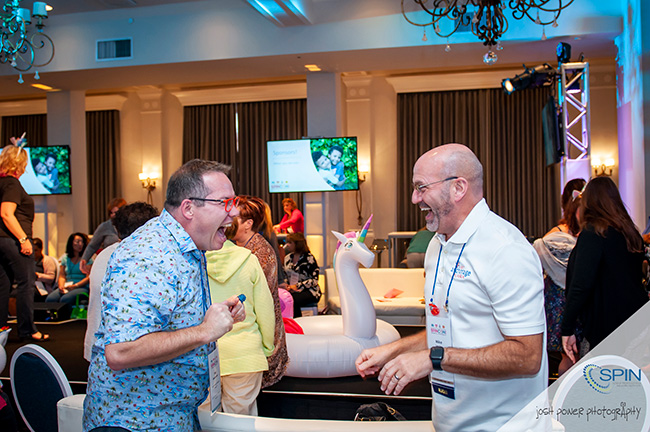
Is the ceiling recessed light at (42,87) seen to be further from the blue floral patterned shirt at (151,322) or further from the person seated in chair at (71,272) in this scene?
the blue floral patterned shirt at (151,322)

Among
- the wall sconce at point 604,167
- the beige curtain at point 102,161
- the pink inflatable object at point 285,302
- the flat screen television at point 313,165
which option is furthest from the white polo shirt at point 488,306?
the beige curtain at point 102,161

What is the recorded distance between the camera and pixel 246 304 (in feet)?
9.13

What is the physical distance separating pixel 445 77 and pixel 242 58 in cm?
431

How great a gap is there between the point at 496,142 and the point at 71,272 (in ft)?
24.3

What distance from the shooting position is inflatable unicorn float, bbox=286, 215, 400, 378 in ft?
13.0

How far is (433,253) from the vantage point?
1776mm

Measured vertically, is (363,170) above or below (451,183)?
above

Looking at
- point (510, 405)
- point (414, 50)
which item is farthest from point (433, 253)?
point (414, 50)

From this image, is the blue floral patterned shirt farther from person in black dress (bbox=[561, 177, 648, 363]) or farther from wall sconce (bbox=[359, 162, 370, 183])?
wall sconce (bbox=[359, 162, 370, 183])

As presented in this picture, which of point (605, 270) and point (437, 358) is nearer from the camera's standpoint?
point (437, 358)

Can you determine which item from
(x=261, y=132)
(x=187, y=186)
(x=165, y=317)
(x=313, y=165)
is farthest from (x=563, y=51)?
(x=165, y=317)

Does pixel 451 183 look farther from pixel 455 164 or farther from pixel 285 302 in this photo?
pixel 285 302

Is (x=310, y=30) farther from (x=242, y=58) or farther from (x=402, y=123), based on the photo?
(x=402, y=123)

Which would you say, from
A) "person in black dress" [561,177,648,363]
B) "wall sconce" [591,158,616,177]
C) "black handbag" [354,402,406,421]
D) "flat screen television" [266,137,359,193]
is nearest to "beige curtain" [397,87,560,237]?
"wall sconce" [591,158,616,177]
